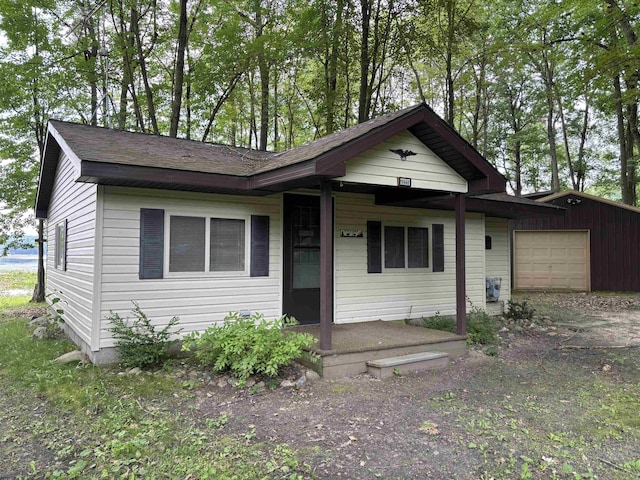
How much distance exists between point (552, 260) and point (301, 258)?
11.5 metres

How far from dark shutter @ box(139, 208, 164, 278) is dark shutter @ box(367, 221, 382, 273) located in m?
3.42

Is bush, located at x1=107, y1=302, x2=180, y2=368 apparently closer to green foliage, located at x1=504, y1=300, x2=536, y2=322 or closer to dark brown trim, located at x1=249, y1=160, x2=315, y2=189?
dark brown trim, located at x1=249, y1=160, x2=315, y2=189

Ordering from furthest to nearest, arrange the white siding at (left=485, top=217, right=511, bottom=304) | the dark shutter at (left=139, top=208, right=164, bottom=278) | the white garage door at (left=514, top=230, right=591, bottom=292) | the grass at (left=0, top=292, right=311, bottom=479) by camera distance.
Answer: the white garage door at (left=514, top=230, right=591, bottom=292), the white siding at (left=485, top=217, right=511, bottom=304), the dark shutter at (left=139, top=208, right=164, bottom=278), the grass at (left=0, top=292, right=311, bottom=479)

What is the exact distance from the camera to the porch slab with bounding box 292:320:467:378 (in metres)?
5.02

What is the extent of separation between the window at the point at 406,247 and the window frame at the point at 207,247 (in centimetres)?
259

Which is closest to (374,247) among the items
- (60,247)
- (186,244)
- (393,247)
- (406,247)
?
(393,247)

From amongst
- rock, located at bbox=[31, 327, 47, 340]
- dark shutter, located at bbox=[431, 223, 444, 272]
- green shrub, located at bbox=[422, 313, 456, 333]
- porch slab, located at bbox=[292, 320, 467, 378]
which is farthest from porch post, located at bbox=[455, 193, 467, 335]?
rock, located at bbox=[31, 327, 47, 340]

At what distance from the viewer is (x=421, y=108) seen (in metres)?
5.63

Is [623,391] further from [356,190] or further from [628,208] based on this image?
[628,208]

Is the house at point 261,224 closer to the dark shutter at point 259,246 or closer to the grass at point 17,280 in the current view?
the dark shutter at point 259,246

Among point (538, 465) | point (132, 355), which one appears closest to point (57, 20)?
point (132, 355)

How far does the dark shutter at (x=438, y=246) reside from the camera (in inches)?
323

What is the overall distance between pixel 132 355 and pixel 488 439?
13.1 feet

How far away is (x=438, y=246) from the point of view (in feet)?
27.1
